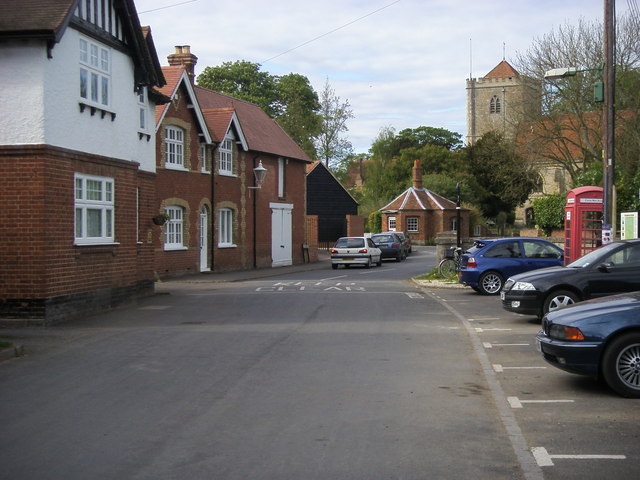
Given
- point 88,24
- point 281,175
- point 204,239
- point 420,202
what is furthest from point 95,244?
point 420,202

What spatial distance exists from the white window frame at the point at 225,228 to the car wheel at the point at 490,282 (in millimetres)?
15124

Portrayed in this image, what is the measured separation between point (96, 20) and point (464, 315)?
10.6 metres

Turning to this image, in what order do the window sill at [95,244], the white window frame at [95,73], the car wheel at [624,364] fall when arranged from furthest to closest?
the white window frame at [95,73] → the window sill at [95,244] → the car wheel at [624,364]

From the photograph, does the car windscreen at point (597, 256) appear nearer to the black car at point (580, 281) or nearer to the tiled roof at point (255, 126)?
the black car at point (580, 281)

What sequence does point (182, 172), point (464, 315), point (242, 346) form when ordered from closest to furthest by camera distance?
1. point (242, 346)
2. point (464, 315)
3. point (182, 172)

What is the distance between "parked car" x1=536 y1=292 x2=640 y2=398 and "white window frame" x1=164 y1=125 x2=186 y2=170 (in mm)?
21993

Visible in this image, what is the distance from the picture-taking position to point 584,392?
835 cm

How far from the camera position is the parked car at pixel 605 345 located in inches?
314

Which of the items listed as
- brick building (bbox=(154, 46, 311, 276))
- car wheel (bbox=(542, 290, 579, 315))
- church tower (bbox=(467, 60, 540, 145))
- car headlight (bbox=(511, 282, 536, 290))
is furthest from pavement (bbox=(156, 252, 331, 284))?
church tower (bbox=(467, 60, 540, 145))

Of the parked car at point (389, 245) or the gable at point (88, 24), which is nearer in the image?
the gable at point (88, 24)

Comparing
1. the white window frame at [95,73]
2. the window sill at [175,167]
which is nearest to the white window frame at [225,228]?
the window sill at [175,167]

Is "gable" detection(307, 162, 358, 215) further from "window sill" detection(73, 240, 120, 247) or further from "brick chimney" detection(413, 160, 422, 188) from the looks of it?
"window sill" detection(73, 240, 120, 247)

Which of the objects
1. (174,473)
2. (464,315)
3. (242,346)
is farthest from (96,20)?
(174,473)

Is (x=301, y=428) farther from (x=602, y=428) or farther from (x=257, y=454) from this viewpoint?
(x=602, y=428)
